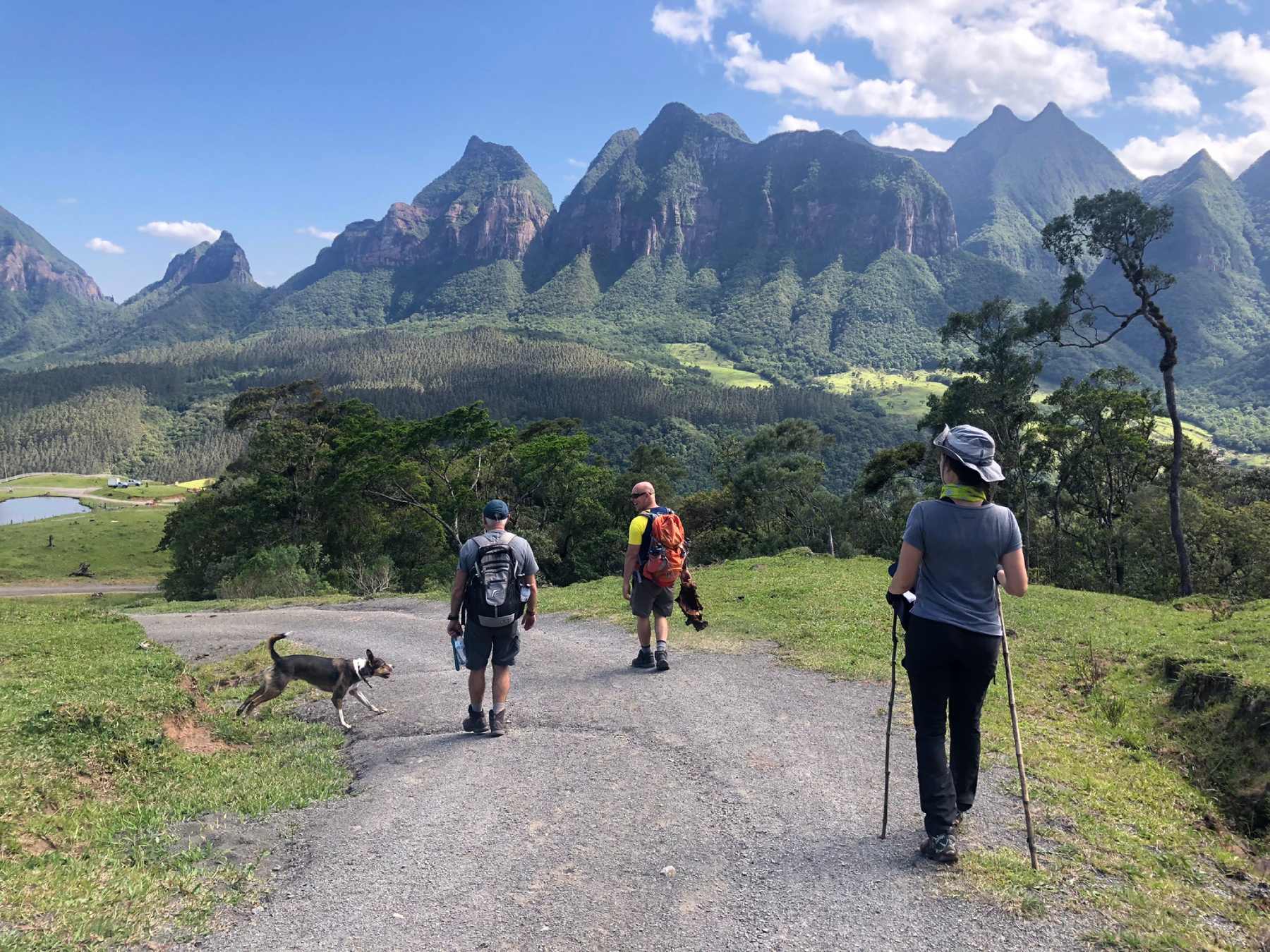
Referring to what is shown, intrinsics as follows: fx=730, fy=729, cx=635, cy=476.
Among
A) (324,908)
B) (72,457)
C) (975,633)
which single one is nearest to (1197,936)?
(975,633)

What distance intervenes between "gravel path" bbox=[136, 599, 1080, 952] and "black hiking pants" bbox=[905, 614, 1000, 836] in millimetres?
443

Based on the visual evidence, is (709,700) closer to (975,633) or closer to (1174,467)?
(975,633)

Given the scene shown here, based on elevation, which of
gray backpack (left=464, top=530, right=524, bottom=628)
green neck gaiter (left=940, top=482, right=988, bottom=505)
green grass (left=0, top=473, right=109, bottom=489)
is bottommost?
green grass (left=0, top=473, right=109, bottom=489)

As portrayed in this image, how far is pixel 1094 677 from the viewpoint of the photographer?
1013 centimetres

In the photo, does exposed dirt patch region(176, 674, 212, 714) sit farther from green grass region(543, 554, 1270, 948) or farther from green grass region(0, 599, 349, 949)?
green grass region(543, 554, 1270, 948)

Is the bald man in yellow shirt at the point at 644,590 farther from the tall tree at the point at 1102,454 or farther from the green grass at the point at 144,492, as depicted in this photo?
the green grass at the point at 144,492

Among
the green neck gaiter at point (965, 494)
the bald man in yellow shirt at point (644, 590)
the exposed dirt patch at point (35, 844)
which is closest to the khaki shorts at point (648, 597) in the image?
the bald man in yellow shirt at point (644, 590)

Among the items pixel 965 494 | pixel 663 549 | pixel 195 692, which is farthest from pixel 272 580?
pixel 965 494

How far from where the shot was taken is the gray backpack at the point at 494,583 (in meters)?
7.70

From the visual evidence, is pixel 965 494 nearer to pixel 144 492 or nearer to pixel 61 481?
pixel 144 492

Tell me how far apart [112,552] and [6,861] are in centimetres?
7302

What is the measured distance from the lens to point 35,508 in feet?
371

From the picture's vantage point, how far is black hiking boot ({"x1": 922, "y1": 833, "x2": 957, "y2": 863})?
4.79 meters

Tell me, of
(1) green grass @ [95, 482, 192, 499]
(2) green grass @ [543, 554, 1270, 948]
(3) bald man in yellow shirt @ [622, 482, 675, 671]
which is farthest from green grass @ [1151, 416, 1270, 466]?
(1) green grass @ [95, 482, 192, 499]
